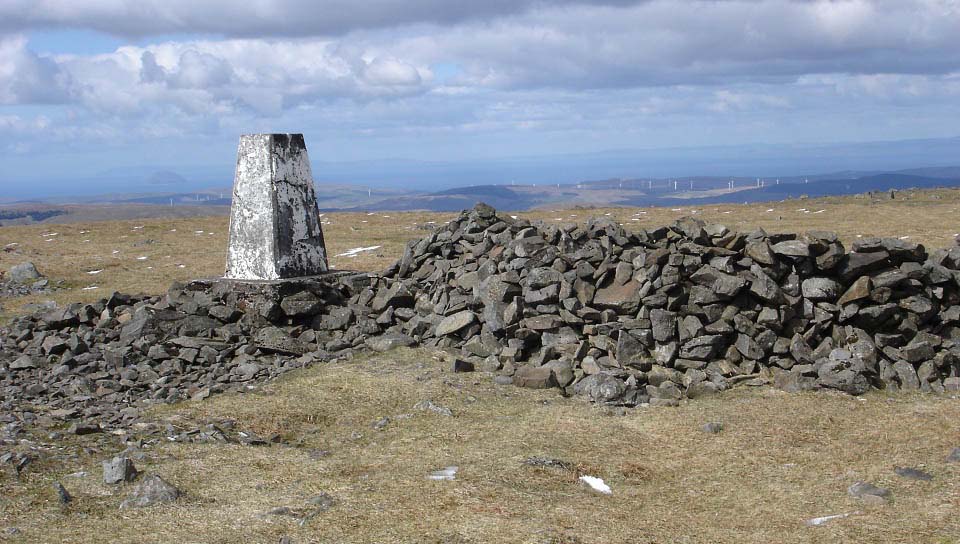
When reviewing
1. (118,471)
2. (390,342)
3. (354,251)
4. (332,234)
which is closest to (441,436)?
(118,471)

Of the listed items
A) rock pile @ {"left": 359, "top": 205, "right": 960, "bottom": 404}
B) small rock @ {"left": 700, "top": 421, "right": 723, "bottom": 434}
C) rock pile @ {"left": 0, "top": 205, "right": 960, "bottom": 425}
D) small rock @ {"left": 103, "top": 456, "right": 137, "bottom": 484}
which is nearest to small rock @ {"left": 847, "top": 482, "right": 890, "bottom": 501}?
small rock @ {"left": 700, "top": 421, "right": 723, "bottom": 434}

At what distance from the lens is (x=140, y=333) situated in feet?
55.6

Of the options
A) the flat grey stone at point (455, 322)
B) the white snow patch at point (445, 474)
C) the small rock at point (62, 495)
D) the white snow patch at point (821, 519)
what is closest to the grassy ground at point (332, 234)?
the flat grey stone at point (455, 322)

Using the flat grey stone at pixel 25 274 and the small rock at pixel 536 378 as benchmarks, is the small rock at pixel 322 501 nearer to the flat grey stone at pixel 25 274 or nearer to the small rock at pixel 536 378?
the small rock at pixel 536 378

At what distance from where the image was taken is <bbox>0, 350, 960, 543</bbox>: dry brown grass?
841 cm

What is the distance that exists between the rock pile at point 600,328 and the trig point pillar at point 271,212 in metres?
1.00

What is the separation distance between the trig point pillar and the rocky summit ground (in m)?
1.28

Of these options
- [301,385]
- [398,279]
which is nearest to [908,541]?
[301,385]

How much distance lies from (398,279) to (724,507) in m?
12.2

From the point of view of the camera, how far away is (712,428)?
12094 mm

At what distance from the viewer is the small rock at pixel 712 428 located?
12.0 metres

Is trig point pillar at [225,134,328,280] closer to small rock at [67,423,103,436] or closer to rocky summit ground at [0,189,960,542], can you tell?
rocky summit ground at [0,189,960,542]

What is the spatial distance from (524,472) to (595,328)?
18.0ft

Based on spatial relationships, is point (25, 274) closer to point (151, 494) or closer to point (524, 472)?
point (151, 494)
